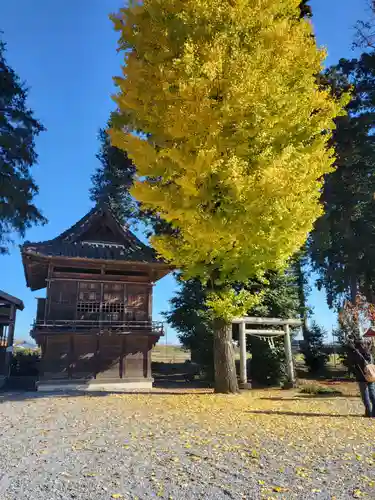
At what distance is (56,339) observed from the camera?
50.9ft

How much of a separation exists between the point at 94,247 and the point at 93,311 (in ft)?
9.62

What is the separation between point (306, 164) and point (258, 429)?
5.87 m

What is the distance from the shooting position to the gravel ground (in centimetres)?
404

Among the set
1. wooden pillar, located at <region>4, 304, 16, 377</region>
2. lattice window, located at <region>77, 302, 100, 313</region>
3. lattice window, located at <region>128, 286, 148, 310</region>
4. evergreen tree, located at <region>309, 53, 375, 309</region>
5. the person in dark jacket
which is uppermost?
evergreen tree, located at <region>309, 53, 375, 309</region>

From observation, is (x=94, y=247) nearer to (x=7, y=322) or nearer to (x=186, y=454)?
(x=7, y=322)

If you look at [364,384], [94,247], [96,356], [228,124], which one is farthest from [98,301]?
[364,384]

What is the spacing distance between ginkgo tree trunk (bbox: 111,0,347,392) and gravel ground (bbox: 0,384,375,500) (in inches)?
138

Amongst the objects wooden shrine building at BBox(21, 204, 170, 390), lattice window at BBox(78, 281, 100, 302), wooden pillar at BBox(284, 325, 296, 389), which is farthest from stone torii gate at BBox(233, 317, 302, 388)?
lattice window at BBox(78, 281, 100, 302)

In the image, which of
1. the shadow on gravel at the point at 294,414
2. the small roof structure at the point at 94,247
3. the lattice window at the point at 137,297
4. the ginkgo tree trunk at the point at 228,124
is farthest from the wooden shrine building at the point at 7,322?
the shadow on gravel at the point at 294,414

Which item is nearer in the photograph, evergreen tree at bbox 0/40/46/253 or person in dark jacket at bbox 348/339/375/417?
person in dark jacket at bbox 348/339/375/417

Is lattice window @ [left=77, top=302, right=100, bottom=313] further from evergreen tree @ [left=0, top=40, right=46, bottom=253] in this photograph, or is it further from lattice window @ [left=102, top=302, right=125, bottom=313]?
evergreen tree @ [left=0, top=40, right=46, bottom=253]

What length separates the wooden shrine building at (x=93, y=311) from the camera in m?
15.3

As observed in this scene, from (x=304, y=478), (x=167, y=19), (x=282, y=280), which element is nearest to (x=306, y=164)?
(x=167, y=19)

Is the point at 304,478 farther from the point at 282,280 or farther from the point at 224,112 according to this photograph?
the point at 282,280
